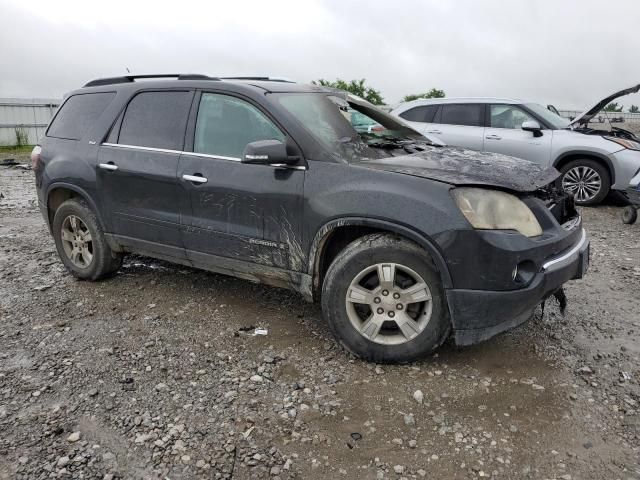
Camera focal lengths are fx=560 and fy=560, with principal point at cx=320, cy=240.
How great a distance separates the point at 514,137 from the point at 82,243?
6.73 metres

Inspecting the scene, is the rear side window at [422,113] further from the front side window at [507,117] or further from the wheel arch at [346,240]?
the wheel arch at [346,240]

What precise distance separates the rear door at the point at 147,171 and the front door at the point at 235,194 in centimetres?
15

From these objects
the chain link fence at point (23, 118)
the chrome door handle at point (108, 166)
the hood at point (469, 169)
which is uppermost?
the hood at point (469, 169)

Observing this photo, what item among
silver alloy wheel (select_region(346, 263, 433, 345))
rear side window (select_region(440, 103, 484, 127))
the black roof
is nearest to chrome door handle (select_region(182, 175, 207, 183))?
the black roof

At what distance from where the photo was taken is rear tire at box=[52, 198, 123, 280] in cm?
480

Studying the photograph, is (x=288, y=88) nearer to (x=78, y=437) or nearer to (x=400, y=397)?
(x=400, y=397)

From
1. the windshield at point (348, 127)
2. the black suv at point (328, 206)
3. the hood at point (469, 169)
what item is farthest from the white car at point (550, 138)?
the hood at point (469, 169)

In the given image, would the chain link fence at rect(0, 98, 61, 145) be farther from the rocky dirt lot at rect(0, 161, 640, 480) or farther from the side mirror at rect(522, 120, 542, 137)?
the rocky dirt lot at rect(0, 161, 640, 480)

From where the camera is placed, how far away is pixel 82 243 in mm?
4961

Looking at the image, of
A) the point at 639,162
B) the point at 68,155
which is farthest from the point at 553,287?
the point at 639,162

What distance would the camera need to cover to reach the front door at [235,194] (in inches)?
143

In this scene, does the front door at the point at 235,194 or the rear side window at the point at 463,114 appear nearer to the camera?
the front door at the point at 235,194

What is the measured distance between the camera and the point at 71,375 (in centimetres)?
340

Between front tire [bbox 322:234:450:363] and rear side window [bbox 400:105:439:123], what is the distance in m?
6.79
